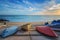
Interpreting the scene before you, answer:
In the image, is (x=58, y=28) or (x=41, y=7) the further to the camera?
(x=41, y=7)

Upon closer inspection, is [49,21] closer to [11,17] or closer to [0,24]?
[11,17]

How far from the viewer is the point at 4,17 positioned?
1378 millimetres

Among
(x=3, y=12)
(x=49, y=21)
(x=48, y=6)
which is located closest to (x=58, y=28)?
(x=49, y=21)

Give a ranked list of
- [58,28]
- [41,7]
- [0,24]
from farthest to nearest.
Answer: [41,7]
[0,24]
[58,28]

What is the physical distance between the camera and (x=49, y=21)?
1.38 metres

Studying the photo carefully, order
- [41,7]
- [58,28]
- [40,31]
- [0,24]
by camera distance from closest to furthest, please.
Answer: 1. [40,31]
2. [58,28]
3. [0,24]
4. [41,7]

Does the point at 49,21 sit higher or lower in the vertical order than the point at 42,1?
lower

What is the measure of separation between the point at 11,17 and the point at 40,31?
48 centimetres

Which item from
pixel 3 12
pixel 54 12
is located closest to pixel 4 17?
pixel 3 12

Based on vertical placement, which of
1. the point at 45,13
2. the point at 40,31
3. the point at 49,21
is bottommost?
the point at 40,31

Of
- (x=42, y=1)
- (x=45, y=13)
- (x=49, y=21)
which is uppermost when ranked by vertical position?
(x=42, y=1)

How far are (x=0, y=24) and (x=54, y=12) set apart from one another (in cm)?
71

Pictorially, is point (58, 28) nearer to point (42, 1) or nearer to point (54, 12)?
point (54, 12)

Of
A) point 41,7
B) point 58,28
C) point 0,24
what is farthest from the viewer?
point 41,7
